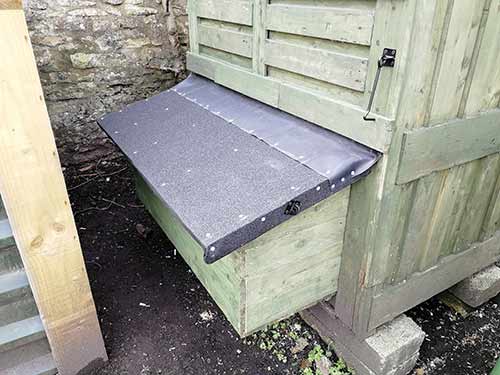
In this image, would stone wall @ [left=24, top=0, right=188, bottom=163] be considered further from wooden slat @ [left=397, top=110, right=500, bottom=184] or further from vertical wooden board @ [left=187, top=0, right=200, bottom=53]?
wooden slat @ [left=397, top=110, right=500, bottom=184]

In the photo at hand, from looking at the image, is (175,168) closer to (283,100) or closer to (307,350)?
(283,100)

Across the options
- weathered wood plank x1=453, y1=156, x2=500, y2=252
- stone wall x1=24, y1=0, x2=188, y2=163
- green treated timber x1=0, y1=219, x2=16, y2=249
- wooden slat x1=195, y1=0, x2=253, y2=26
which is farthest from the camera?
stone wall x1=24, y1=0, x2=188, y2=163

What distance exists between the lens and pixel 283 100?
1888 millimetres

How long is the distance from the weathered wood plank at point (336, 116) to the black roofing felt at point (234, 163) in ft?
0.15

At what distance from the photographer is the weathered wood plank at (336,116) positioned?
1424mm

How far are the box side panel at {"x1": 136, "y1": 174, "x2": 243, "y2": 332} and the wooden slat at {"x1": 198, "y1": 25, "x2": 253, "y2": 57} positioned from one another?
0.99m

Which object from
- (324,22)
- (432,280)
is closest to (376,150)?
(324,22)

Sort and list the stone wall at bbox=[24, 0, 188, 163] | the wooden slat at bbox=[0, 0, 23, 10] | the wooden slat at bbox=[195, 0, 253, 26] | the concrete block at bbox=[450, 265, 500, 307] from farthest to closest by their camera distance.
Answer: the stone wall at bbox=[24, 0, 188, 163]
the concrete block at bbox=[450, 265, 500, 307]
the wooden slat at bbox=[195, 0, 253, 26]
the wooden slat at bbox=[0, 0, 23, 10]

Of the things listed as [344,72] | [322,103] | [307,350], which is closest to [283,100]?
[322,103]

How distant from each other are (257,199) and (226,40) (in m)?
1.28

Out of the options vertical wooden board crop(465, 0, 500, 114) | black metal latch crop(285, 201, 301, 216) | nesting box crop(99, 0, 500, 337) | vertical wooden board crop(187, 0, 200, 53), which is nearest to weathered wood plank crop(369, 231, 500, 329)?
nesting box crop(99, 0, 500, 337)

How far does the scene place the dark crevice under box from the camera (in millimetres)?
1370

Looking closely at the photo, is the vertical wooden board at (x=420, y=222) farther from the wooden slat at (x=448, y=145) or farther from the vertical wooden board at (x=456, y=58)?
the vertical wooden board at (x=456, y=58)

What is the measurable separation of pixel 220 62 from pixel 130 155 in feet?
2.74
